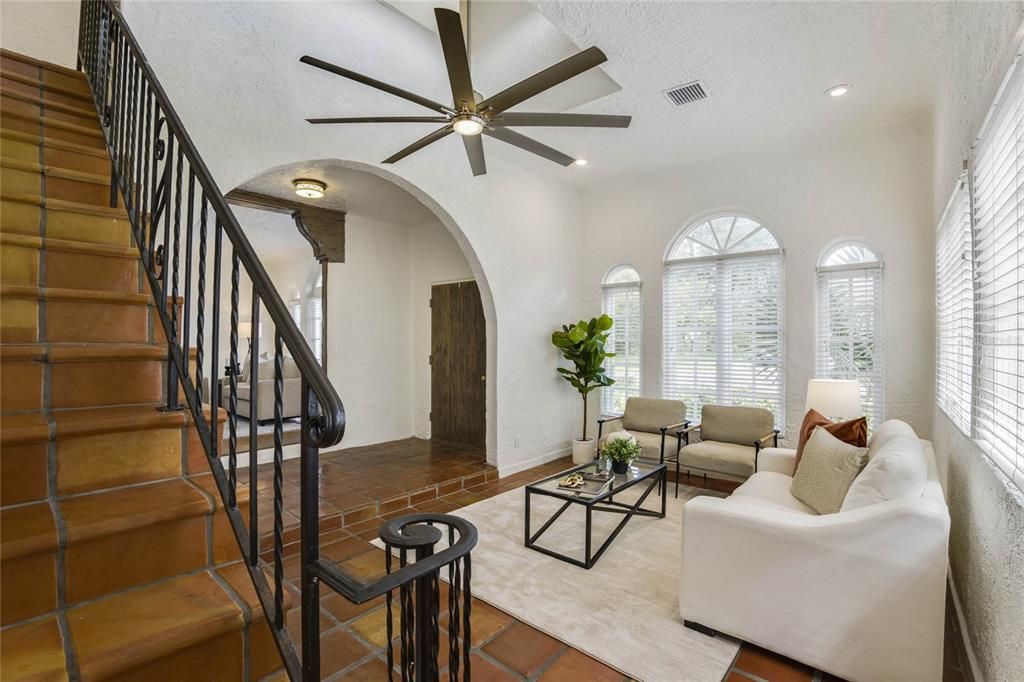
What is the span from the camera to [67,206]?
1907 millimetres

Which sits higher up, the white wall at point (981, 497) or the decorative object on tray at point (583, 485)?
the white wall at point (981, 497)

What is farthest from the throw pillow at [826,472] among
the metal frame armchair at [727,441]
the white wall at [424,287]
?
the white wall at [424,287]

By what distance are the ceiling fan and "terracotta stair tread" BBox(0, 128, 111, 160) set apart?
1.06m

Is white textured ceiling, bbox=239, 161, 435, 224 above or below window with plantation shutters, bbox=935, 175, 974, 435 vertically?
above

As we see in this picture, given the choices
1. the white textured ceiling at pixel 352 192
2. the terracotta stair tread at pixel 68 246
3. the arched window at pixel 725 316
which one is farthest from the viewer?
the arched window at pixel 725 316

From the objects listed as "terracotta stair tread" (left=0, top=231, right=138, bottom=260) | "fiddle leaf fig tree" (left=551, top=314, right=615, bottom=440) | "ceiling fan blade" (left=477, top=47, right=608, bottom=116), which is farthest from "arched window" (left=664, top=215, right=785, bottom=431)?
"terracotta stair tread" (left=0, top=231, right=138, bottom=260)

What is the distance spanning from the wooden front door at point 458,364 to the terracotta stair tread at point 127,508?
4434 millimetres

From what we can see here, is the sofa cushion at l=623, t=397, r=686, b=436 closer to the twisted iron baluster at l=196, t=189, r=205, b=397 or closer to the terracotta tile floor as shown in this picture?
the terracotta tile floor

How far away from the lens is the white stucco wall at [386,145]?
3.02m

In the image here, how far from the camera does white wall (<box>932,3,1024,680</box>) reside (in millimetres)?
1482

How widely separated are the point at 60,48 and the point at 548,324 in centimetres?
452

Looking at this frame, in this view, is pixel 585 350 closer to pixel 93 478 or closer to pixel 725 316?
pixel 725 316

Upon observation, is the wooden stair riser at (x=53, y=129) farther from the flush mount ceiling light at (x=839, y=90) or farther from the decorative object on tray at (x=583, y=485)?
the flush mount ceiling light at (x=839, y=90)

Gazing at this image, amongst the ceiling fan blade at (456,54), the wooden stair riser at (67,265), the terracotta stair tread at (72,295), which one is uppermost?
the ceiling fan blade at (456,54)
